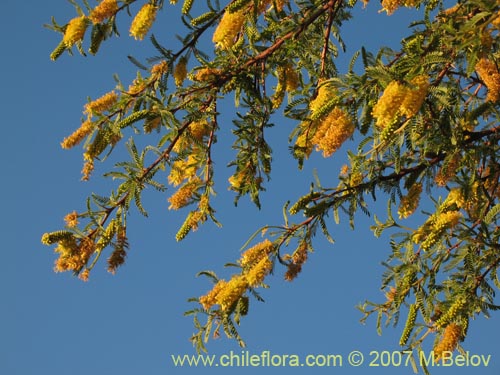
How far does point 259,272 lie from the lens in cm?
366

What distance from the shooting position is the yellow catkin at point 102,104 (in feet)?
12.9

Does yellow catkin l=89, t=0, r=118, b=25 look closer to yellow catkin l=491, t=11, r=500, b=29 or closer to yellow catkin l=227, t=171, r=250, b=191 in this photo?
yellow catkin l=227, t=171, r=250, b=191

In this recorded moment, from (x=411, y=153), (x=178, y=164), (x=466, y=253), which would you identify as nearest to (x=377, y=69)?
(x=411, y=153)

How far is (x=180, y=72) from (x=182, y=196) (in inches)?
27.2

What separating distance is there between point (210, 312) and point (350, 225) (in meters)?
0.87

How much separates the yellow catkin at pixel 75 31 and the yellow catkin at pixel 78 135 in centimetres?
48

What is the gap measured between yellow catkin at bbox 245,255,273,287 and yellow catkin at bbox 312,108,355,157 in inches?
24.7

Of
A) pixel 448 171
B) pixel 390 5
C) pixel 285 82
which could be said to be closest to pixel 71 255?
pixel 285 82

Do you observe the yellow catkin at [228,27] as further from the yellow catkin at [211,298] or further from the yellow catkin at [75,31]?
the yellow catkin at [211,298]

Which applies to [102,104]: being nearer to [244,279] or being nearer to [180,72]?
[180,72]

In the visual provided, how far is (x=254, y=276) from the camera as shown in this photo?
364 centimetres

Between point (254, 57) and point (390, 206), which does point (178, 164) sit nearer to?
point (254, 57)

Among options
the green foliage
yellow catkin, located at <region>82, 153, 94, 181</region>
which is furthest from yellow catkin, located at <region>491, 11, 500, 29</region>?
yellow catkin, located at <region>82, 153, 94, 181</region>

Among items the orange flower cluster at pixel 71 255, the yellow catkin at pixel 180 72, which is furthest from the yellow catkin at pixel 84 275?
the yellow catkin at pixel 180 72
